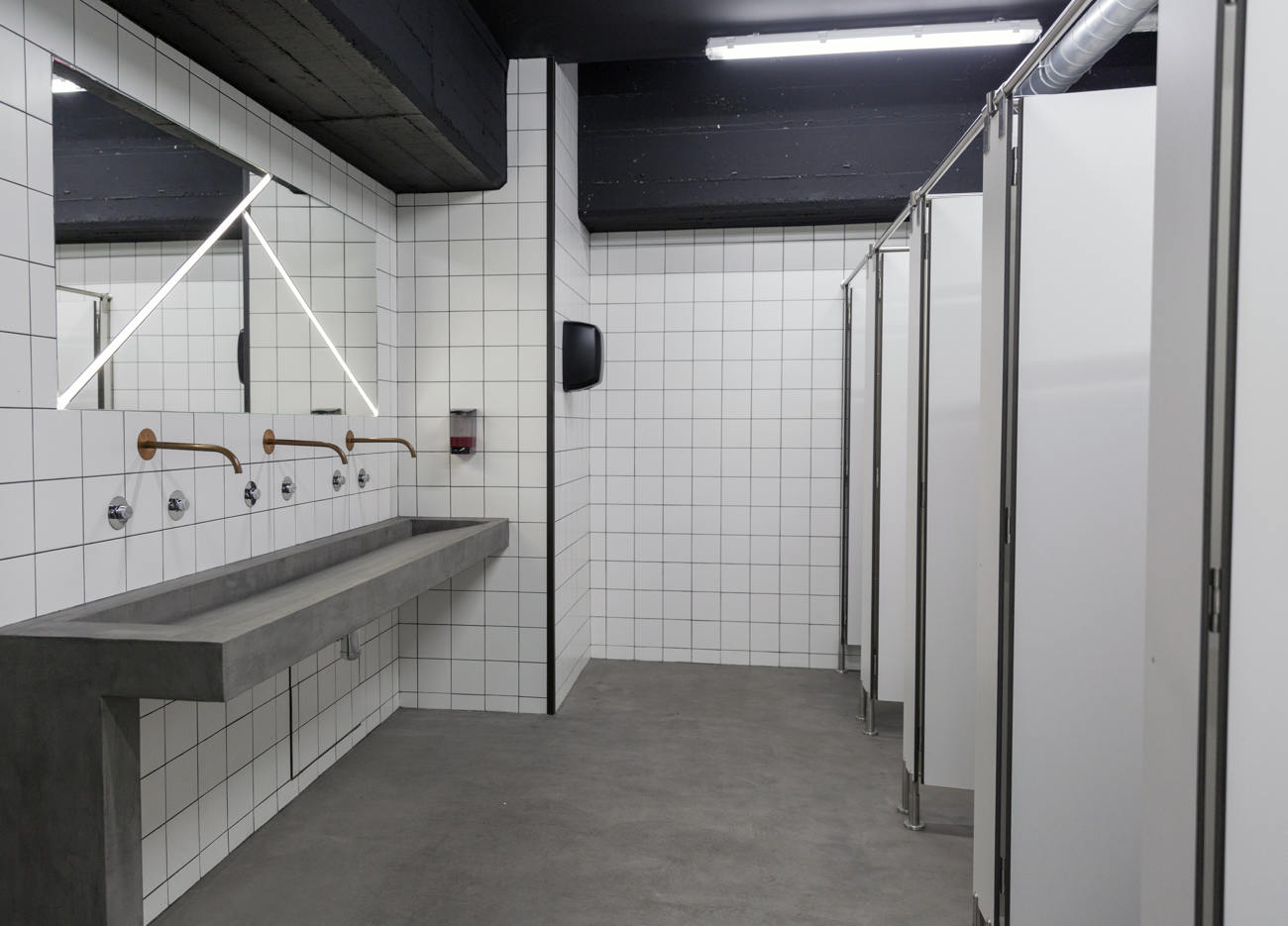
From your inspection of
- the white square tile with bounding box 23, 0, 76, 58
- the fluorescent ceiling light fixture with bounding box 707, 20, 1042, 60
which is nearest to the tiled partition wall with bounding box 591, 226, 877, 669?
the fluorescent ceiling light fixture with bounding box 707, 20, 1042, 60

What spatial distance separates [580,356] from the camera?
3922 mm

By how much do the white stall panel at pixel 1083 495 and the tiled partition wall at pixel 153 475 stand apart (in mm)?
1994

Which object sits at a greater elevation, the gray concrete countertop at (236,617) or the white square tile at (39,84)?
the white square tile at (39,84)

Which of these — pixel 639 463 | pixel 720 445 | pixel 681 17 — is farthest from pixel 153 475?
pixel 720 445

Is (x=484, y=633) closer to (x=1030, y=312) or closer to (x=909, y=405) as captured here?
(x=909, y=405)

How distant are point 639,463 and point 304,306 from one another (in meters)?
2.03

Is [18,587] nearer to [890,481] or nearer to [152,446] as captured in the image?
[152,446]

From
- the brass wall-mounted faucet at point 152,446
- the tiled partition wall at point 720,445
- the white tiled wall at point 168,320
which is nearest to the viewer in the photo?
the white tiled wall at point 168,320

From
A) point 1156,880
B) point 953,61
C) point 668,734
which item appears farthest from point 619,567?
point 1156,880

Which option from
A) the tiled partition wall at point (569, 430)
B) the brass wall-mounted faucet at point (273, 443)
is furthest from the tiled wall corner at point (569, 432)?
the brass wall-mounted faucet at point (273, 443)

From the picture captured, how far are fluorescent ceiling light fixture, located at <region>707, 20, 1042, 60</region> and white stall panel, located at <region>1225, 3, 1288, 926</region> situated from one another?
257cm

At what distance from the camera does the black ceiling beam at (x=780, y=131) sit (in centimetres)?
397

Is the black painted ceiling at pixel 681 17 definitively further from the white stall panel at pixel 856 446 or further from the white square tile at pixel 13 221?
the white square tile at pixel 13 221

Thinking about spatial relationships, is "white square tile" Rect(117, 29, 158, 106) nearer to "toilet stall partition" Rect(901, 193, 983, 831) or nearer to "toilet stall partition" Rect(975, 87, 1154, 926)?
"toilet stall partition" Rect(975, 87, 1154, 926)
